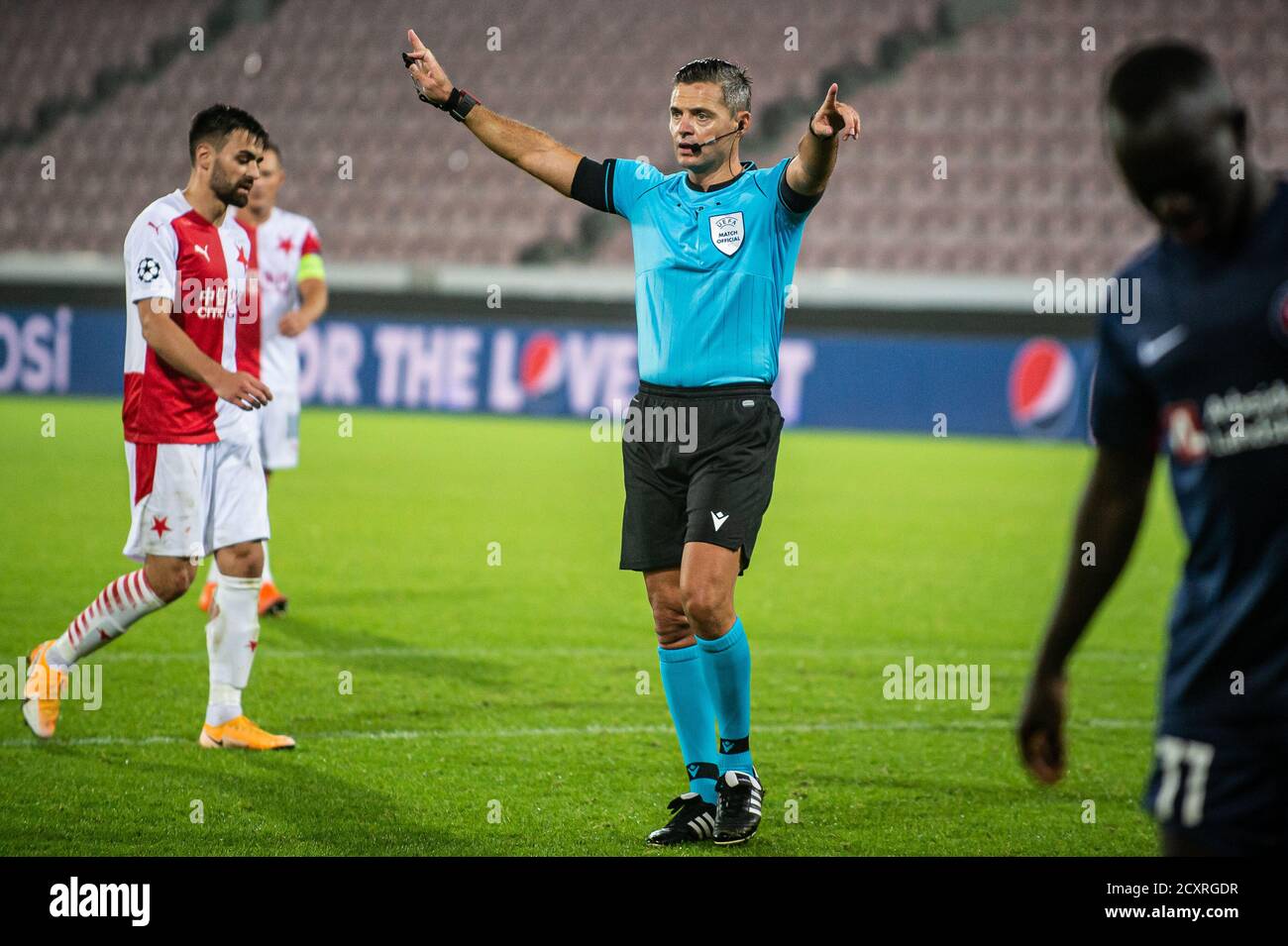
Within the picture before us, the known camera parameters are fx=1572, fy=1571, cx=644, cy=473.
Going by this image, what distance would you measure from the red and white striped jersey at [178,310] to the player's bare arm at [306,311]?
232cm

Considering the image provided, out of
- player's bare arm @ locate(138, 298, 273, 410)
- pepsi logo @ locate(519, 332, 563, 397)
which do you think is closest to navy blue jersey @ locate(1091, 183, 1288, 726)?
player's bare arm @ locate(138, 298, 273, 410)

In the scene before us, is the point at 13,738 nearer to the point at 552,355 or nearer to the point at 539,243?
the point at 552,355

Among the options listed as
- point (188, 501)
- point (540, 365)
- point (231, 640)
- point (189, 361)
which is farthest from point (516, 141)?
point (540, 365)

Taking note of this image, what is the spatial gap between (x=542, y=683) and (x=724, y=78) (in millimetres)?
3055

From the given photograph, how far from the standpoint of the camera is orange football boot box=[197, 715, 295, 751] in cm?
571

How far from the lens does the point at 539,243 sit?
24.0 metres

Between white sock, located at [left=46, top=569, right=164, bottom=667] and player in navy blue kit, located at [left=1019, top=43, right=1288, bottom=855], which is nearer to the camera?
player in navy blue kit, located at [left=1019, top=43, right=1288, bottom=855]

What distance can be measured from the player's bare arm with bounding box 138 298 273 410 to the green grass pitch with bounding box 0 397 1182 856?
51.0 inches

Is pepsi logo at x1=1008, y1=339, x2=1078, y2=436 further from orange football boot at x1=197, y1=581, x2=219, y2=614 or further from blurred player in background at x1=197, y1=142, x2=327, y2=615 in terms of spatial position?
orange football boot at x1=197, y1=581, x2=219, y2=614

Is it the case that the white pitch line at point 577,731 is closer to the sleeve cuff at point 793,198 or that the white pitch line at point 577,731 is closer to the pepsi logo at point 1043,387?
the sleeve cuff at point 793,198

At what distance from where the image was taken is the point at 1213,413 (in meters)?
2.47

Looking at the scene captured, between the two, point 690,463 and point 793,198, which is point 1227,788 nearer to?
point 690,463

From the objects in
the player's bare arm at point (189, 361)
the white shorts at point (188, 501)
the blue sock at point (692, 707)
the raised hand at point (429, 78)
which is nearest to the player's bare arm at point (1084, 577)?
the blue sock at point (692, 707)

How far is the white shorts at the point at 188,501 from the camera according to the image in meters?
5.70
